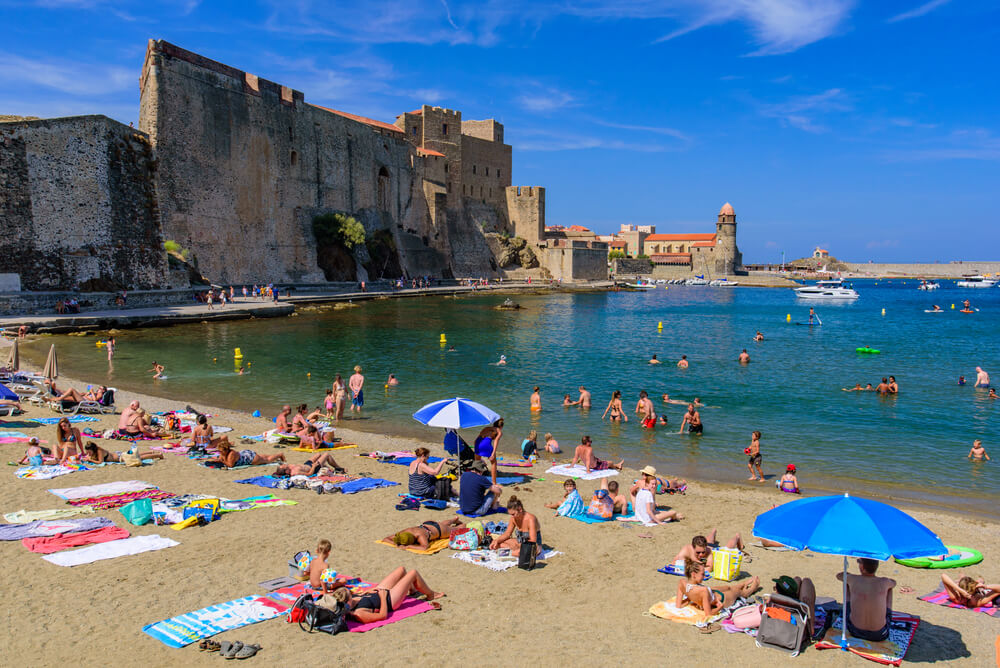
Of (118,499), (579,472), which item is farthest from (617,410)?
(118,499)

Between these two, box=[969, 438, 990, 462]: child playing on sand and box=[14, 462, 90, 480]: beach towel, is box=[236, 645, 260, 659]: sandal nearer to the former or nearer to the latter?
box=[14, 462, 90, 480]: beach towel

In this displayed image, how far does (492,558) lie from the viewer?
624 centimetres

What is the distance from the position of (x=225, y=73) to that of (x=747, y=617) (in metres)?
34.6

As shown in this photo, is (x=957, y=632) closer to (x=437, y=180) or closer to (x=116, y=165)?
(x=116, y=165)

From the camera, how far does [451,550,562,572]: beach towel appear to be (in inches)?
240

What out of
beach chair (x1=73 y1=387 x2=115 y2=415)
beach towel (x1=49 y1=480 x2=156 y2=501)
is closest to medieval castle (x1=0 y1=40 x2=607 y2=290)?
beach chair (x1=73 y1=387 x2=115 y2=415)

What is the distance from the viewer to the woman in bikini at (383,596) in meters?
4.84

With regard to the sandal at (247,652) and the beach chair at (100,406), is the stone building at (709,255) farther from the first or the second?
the sandal at (247,652)

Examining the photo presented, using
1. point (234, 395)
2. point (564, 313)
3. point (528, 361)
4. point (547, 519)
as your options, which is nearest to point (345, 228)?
point (564, 313)

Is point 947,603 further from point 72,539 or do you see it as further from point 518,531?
point 72,539

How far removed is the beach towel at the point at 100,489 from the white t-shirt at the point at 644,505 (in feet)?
17.7

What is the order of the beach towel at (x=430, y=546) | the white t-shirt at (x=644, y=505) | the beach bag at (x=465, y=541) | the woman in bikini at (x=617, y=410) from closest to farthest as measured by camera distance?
1. the beach towel at (x=430, y=546)
2. the beach bag at (x=465, y=541)
3. the white t-shirt at (x=644, y=505)
4. the woman in bikini at (x=617, y=410)

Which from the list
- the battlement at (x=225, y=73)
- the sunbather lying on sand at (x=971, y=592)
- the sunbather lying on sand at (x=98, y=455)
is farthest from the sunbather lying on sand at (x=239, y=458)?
the battlement at (x=225, y=73)

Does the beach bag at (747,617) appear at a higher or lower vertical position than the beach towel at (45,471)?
lower
